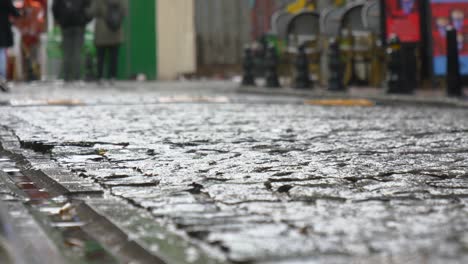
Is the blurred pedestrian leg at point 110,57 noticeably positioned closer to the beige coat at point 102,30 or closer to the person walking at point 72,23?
the beige coat at point 102,30

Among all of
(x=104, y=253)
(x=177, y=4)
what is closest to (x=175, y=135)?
(x=104, y=253)

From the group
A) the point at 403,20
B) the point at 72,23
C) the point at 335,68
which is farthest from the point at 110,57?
the point at 403,20

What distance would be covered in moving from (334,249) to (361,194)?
1308 mm

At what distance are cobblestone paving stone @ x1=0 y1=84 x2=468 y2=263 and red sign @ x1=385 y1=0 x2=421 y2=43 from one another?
506 cm

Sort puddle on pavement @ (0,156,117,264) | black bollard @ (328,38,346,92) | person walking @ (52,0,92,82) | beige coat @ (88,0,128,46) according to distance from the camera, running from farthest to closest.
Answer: beige coat @ (88,0,128,46)
person walking @ (52,0,92,82)
black bollard @ (328,38,346,92)
puddle on pavement @ (0,156,117,264)

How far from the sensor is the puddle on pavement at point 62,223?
328 cm

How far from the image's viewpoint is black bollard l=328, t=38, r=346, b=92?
15.7 metres

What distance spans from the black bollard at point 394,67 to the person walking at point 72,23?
6849 mm

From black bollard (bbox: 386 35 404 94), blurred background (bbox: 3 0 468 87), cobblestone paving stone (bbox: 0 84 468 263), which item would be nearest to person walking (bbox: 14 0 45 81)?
blurred background (bbox: 3 0 468 87)

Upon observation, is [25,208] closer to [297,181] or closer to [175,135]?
[297,181]

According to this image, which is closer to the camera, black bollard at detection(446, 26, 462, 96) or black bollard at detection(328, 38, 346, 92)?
black bollard at detection(446, 26, 462, 96)

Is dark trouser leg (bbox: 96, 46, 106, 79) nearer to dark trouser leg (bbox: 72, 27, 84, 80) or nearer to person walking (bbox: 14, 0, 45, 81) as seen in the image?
dark trouser leg (bbox: 72, 27, 84, 80)

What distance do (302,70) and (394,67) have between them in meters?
3.13

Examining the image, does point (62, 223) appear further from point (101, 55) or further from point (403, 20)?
point (101, 55)
